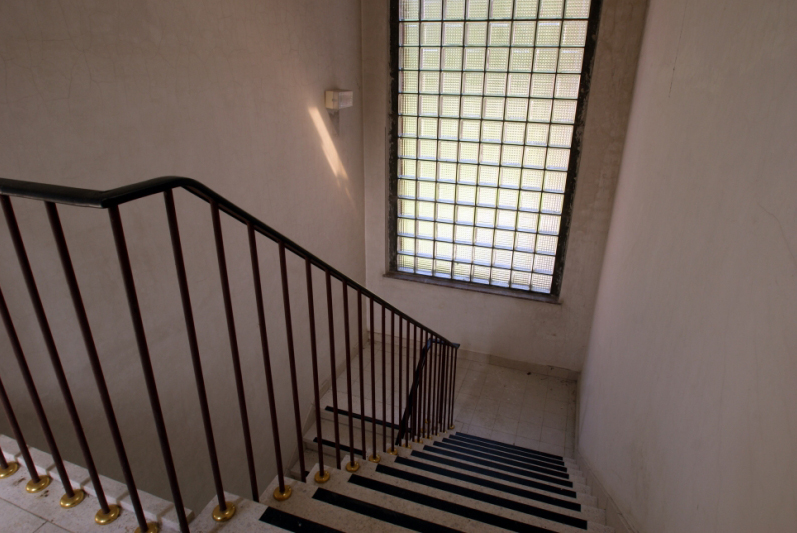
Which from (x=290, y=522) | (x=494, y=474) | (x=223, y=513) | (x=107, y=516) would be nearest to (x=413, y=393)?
(x=494, y=474)

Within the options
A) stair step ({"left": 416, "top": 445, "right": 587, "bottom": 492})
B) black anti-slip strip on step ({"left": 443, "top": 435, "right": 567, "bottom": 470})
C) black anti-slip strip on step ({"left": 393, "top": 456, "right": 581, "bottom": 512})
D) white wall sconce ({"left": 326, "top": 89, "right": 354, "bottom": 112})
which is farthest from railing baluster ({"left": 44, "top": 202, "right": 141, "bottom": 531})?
white wall sconce ({"left": 326, "top": 89, "right": 354, "bottom": 112})

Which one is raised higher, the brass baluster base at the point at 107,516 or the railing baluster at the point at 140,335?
the railing baluster at the point at 140,335

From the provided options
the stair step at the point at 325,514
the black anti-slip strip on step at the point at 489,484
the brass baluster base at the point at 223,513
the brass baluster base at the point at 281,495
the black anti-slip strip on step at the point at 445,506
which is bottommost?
the black anti-slip strip on step at the point at 489,484

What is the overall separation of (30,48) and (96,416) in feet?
5.55

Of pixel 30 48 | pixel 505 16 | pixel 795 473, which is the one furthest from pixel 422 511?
pixel 505 16

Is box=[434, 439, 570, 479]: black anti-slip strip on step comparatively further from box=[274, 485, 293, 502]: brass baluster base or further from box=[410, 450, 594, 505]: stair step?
box=[274, 485, 293, 502]: brass baluster base

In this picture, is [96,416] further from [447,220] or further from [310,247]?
[447,220]

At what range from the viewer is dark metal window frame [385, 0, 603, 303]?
171 inches

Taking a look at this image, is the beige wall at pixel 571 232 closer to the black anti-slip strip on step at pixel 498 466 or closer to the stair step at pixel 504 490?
the black anti-slip strip on step at pixel 498 466

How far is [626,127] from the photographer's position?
4.34 meters

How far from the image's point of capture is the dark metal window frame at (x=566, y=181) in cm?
434

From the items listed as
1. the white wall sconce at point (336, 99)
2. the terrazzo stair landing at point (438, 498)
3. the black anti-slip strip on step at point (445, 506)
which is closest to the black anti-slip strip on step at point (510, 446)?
the terrazzo stair landing at point (438, 498)

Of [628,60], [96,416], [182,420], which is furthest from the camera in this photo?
[628,60]

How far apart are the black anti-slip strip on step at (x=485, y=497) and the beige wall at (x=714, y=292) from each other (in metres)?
0.29
